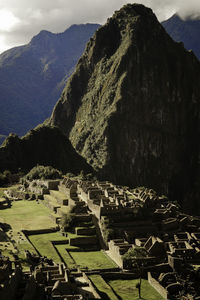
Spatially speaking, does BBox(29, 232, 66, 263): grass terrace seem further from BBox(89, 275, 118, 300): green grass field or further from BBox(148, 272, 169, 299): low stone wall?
BBox(148, 272, 169, 299): low stone wall

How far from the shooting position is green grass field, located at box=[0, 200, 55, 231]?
58594 mm

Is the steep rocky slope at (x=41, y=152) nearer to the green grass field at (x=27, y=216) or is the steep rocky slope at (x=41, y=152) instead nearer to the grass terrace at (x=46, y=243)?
the green grass field at (x=27, y=216)

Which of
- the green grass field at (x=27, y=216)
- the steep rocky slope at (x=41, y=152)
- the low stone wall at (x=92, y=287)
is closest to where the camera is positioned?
the low stone wall at (x=92, y=287)

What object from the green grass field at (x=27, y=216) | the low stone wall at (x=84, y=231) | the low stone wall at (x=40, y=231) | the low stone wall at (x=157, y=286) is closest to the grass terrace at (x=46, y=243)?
the low stone wall at (x=40, y=231)

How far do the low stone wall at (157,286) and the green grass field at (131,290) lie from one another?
274 millimetres

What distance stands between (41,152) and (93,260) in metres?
104

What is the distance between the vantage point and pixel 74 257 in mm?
48094

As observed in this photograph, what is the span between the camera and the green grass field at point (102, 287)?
124ft

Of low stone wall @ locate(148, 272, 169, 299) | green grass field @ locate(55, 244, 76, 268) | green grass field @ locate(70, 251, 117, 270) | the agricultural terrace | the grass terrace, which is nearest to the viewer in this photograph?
low stone wall @ locate(148, 272, 169, 299)

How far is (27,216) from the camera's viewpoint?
64.2 metres

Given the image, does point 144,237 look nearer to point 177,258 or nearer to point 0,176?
point 177,258

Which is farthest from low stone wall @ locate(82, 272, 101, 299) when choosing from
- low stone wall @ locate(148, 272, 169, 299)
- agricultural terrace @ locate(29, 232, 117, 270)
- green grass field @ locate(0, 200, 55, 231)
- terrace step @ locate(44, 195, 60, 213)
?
terrace step @ locate(44, 195, 60, 213)

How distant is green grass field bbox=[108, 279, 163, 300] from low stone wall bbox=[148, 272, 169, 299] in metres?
0.27

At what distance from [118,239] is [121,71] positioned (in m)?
151
